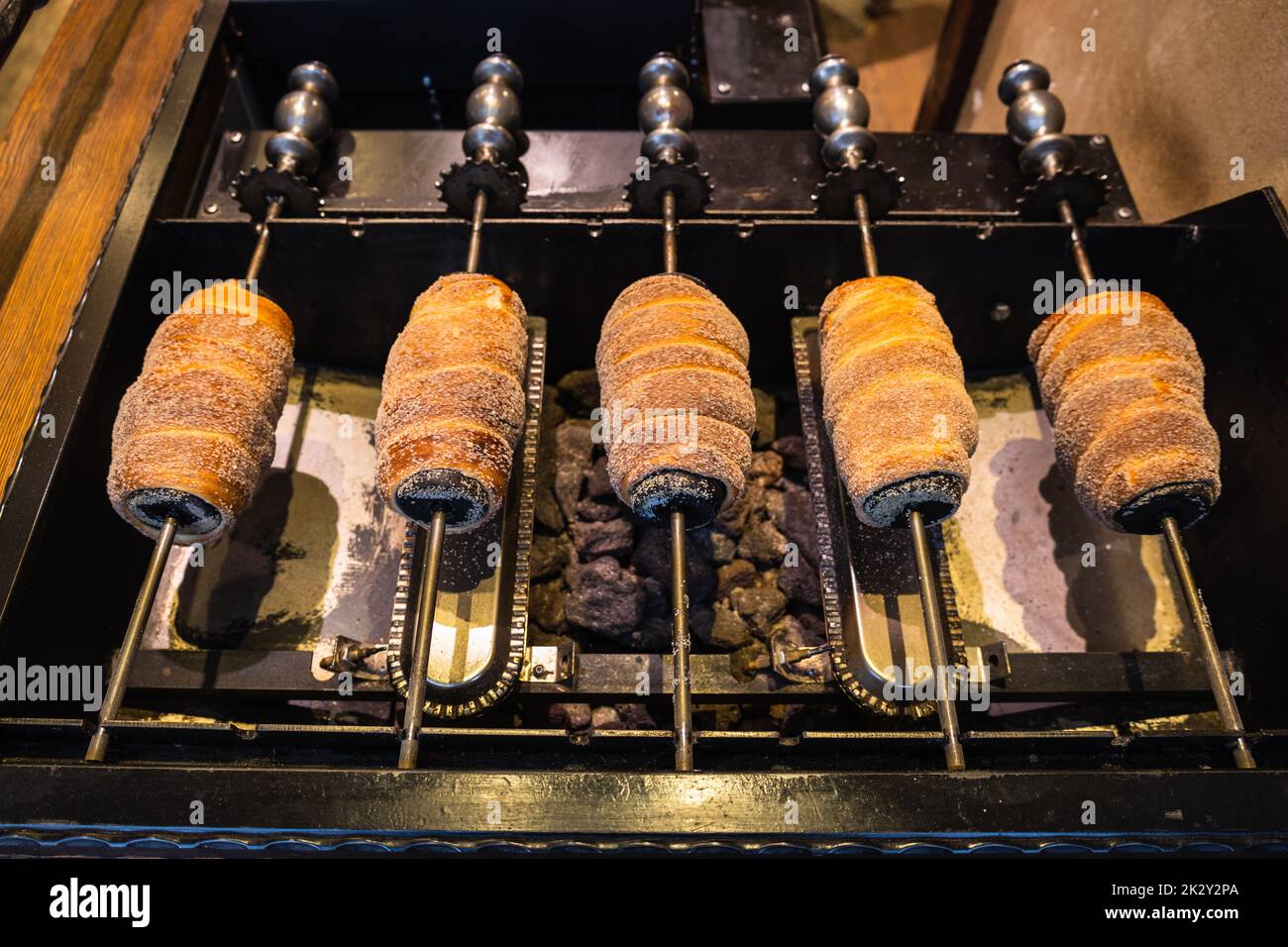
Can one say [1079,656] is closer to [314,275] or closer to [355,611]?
[355,611]

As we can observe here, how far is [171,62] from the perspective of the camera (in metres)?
2.76

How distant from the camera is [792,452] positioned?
2.72m

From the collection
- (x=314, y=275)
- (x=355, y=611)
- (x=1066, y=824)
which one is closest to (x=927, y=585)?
(x=1066, y=824)

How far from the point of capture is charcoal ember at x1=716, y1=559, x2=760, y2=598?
2.50 metres

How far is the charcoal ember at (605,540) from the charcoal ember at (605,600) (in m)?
0.05

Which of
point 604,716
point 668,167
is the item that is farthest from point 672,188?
point 604,716

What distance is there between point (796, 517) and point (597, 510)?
1.92 feet

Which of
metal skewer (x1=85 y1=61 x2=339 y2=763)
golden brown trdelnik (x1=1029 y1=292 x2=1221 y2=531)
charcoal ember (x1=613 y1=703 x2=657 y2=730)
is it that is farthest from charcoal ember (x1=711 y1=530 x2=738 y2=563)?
metal skewer (x1=85 y1=61 x2=339 y2=763)

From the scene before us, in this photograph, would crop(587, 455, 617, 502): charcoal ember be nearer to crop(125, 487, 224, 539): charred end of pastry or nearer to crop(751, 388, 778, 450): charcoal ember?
crop(751, 388, 778, 450): charcoal ember

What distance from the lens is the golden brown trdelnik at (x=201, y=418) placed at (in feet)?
6.22

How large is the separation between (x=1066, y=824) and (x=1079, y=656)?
76 centimetres

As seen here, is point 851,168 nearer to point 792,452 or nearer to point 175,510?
point 792,452

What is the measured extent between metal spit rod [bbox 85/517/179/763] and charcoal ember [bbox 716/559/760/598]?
1.39 meters

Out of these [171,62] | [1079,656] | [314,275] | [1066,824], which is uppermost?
[171,62]
